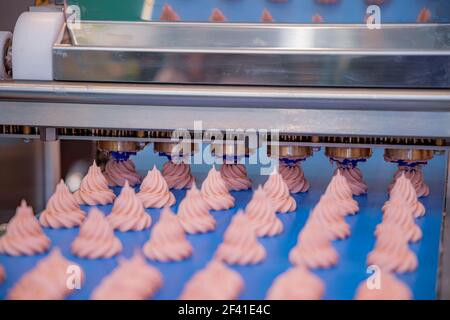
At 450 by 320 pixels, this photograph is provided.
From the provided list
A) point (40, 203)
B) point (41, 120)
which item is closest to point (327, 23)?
point (41, 120)

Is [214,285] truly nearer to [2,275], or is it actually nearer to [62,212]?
[2,275]

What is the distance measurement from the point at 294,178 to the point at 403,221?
0.57 metres

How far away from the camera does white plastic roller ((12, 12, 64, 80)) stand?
1716 millimetres

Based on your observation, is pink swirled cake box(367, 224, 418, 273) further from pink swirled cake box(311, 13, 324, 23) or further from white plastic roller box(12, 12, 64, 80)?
white plastic roller box(12, 12, 64, 80)

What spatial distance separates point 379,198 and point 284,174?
13.4 inches

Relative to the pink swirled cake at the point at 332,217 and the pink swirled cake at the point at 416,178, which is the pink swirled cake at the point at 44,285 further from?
the pink swirled cake at the point at 416,178

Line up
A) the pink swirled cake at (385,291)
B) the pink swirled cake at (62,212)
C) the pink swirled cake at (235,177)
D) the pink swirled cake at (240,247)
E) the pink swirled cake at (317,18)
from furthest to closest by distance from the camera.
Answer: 1. the pink swirled cake at (235,177)
2. the pink swirled cake at (317,18)
3. the pink swirled cake at (62,212)
4. the pink swirled cake at (240,247)
5. the pink swirled cake at (385,291)

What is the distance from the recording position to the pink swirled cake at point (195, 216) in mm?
1617

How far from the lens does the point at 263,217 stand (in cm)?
162

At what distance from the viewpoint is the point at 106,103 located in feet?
5.47

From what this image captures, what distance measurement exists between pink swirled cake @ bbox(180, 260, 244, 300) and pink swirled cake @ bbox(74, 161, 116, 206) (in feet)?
2.41

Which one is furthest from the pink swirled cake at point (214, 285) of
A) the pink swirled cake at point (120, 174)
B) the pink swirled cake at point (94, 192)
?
the pink swirled cake at point (120, 174)

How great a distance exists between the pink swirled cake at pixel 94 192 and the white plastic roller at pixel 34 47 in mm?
371

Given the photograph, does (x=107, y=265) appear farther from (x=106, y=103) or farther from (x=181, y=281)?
(x=106, y=103)
